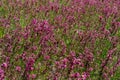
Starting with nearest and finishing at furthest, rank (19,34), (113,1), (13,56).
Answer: (13,56), (19,34), (113,1)

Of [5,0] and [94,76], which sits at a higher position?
[5,0]

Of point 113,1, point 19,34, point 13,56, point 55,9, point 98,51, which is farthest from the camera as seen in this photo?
point 113,1

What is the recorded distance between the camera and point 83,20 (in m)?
9.31

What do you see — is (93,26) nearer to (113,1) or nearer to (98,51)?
(98,51)

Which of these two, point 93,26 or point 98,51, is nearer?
point 98,51

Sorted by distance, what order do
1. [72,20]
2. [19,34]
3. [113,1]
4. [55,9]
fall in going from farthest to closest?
1. [113,1]
2. [55,9]
3. [72,20]
4. [19,34]

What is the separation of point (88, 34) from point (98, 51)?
47cm

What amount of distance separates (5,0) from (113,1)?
4.49 meters

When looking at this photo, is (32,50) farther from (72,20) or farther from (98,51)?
(72,20)

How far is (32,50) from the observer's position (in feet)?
21.2

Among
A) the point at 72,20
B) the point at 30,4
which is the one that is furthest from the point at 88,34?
the point at 30,4

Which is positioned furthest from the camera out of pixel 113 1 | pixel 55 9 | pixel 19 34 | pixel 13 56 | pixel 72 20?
pixel 113 1

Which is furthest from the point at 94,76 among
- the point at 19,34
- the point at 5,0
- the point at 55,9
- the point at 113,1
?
the point at 113,1

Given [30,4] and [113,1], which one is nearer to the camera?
[30,4]
